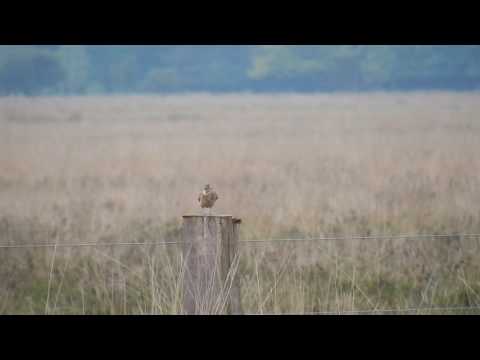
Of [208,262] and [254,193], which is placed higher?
[254,193]

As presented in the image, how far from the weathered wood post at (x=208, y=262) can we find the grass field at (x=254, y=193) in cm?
39

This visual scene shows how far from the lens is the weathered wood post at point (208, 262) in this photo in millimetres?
5457

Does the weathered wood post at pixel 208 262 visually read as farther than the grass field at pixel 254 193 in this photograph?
No

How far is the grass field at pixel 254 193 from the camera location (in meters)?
7.38

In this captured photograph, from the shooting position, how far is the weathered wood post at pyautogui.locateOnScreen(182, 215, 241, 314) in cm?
546

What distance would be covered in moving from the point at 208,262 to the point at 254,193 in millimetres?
3987

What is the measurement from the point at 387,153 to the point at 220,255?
5.64 meters

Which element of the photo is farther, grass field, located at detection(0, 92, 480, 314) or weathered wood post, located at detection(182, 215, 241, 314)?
grass field, located at detection(0, 92, 480, 314)

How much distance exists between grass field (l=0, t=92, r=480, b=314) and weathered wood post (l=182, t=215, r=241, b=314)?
1.30 feet

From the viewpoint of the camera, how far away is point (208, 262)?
5.46m

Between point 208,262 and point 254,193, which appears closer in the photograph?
point 208,262

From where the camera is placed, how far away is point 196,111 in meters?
12.3

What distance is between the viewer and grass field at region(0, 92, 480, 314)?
7.38m

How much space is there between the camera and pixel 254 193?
9.42m
